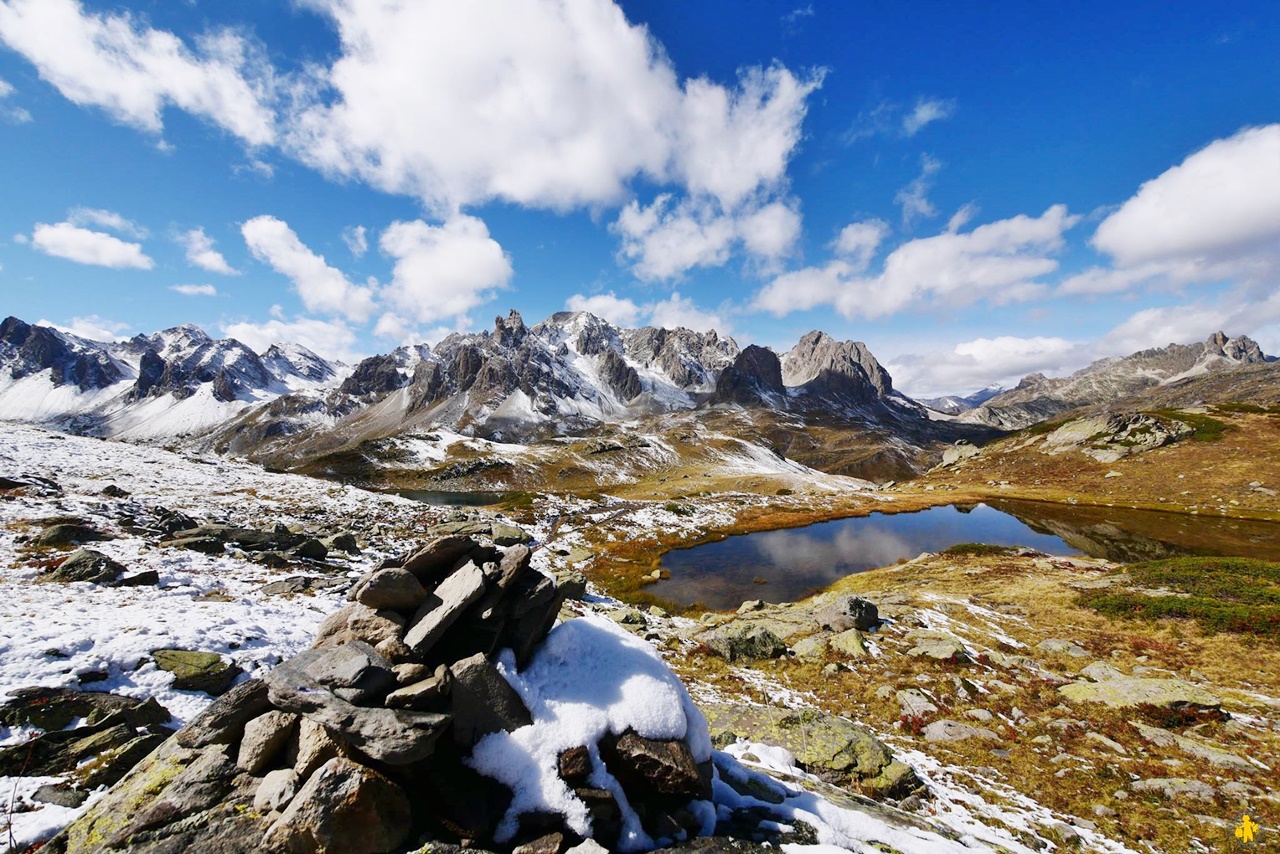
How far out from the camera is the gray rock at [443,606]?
9.98 metres

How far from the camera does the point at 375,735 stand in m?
7.61

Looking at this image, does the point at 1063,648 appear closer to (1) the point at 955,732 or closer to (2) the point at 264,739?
(1) the point at 955,732

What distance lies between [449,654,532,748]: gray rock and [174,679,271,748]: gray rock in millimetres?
3720

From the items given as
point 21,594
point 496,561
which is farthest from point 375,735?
point 21,594

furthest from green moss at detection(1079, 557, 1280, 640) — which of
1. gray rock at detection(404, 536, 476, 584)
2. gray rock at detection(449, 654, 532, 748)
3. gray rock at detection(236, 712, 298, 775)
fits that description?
gray rock at detection(236, 712, 298, 775)

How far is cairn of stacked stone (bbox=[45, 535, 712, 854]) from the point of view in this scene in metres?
7.08

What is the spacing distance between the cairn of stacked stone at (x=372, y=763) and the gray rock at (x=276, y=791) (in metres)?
0.02

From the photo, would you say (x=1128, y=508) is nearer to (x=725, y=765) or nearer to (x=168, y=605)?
(x=725, y=765)

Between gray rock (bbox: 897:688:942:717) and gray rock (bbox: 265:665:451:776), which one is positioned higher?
gray rock (bbox: 265:665:451:776)

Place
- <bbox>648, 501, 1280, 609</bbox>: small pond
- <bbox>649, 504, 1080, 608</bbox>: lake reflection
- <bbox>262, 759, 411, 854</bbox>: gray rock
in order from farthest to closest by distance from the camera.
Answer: <bbox>648, 501, 1280, 609</bbox>: small pond < <bbox>649, 504, 1080, 608</bbox>: lake reflection < <bbox>262, 759, 411, 854</bbox>: gray rock

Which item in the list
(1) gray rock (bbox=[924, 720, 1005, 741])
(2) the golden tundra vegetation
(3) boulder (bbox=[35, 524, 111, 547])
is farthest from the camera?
(3) boulder (bbox=[35, 524, 111, 547])

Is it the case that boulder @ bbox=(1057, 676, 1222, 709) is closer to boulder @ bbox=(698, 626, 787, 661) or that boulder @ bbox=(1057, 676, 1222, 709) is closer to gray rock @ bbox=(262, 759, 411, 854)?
boulder @ bbox=(698, 626, 787, 661)

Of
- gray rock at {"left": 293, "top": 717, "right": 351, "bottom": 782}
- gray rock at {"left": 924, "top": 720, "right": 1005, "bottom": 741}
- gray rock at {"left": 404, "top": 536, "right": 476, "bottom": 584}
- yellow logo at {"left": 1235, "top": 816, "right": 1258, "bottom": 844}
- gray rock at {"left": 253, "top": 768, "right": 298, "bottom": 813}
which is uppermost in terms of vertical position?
gray rock at {"left": 404, "top": 536, "right": 476, "bottom": 584}

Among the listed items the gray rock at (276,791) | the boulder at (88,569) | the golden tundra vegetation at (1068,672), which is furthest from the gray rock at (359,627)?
the boulder at (88,569)
